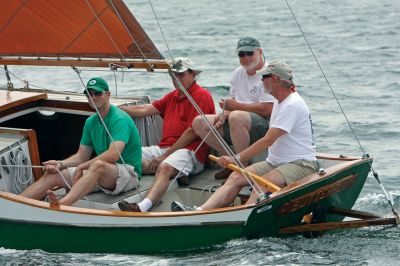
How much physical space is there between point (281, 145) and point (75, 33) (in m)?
2.27

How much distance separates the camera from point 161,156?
33.8ft

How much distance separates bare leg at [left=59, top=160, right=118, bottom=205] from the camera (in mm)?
9266

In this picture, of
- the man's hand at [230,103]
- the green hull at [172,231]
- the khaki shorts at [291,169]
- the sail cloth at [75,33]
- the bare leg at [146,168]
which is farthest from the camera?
the bare leg at [146,168]

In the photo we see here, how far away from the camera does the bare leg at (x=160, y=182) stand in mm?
9609

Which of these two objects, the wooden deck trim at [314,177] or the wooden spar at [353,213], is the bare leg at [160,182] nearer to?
the wooden deck trim at [314,177]

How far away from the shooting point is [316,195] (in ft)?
30.5

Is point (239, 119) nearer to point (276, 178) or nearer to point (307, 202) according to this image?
point (276, 178)

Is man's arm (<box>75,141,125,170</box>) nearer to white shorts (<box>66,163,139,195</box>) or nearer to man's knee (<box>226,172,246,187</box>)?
white shorts (<box>66,163,139,195</box>)

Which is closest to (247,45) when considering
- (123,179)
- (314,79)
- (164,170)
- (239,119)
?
(239,119)

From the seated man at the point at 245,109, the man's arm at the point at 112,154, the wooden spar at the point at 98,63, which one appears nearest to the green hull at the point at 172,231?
the man's arm at the point at 112,154

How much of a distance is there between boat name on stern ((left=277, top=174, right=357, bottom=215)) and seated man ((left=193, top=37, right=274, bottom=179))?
864 millimetres

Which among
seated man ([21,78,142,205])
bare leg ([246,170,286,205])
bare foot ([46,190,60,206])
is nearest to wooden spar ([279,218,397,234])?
bare leg ([246,170,286,205])

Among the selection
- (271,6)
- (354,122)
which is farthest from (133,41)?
(271,6)

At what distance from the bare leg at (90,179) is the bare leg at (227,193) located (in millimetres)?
948
